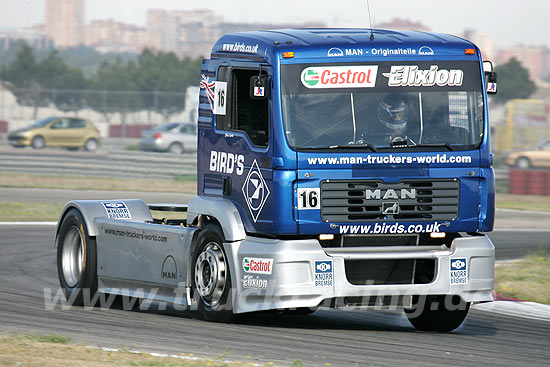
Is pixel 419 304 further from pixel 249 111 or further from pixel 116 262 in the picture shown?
pixel 116 262

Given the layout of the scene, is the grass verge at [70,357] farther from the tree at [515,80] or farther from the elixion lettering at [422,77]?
the tree at [515,80]

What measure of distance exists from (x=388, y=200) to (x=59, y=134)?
106 feet

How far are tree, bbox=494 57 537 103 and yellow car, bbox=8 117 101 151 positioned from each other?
78.8ft

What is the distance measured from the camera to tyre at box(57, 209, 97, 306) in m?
11.0

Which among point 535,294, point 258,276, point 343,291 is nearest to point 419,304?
point 343,291

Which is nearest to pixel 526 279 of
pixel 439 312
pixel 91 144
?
pixel 439 312

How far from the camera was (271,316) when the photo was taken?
10.2 metres

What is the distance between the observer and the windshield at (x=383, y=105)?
8.85 meters

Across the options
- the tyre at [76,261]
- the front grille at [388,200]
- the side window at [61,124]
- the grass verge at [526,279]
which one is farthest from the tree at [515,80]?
the front grille at [388,200]

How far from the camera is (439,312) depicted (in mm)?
9695

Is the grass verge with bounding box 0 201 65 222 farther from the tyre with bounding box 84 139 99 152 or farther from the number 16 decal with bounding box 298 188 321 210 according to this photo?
the tyre with bounding box 84 139 99 152

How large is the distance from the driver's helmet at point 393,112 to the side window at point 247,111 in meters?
1.02

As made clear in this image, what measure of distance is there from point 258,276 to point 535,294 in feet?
15.2

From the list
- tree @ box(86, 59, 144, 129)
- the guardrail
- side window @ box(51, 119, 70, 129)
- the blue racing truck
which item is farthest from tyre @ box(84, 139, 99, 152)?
the blue racing truck
